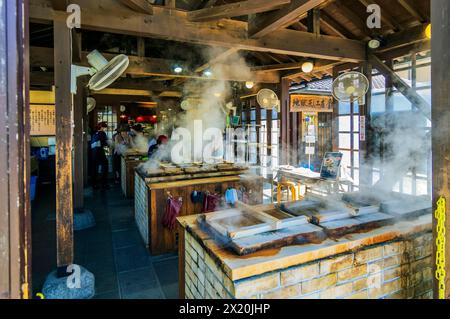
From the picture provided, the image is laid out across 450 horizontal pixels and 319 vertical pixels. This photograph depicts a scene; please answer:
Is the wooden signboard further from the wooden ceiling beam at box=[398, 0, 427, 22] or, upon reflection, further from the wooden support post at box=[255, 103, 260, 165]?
the wooden ceiling beam at box=[398, 0, 427, 22]

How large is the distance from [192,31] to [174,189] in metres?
2.38

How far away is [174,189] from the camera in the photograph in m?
4.49

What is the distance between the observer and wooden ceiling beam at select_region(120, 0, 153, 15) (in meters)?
3.63

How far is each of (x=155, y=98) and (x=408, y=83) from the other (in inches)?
366

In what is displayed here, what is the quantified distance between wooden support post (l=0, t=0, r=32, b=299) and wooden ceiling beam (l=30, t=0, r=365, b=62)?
276cm

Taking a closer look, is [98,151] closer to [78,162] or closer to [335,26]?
[78,162]

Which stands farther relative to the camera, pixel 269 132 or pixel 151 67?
pixel 269 132

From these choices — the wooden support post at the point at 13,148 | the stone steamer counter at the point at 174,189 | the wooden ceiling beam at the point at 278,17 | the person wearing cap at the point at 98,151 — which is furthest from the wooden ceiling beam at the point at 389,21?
the person wearing cap at the point at 98,151

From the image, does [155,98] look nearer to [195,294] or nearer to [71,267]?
[71,267]

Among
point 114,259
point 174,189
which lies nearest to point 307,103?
point 174,189

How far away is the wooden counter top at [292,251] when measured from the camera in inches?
61.5

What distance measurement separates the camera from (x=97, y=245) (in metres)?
4.67

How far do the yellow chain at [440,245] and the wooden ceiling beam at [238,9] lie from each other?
287 centimetres
